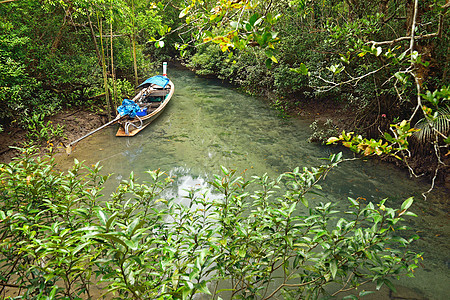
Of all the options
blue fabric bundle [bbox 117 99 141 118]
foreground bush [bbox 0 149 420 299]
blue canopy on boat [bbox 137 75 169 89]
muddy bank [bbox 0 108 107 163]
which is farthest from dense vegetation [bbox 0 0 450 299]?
blue canopy on boat [bbox 137 75 169 89]

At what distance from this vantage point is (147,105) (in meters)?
9.23

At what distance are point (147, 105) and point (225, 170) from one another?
25.3 feet

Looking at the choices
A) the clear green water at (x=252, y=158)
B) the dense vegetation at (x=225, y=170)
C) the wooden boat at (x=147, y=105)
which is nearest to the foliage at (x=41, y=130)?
the dense vegetation at (x=225, y=170)

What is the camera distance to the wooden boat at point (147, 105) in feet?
25.1

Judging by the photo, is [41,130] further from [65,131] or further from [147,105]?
[147,105]

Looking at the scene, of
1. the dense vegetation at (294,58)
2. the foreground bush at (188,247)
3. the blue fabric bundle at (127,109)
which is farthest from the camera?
the blue fabric bundle at (127,109)

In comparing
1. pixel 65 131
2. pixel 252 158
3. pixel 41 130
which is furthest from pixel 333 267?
pixel 65 131

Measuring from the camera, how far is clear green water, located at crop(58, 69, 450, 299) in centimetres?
396

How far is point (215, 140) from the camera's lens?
7531mm

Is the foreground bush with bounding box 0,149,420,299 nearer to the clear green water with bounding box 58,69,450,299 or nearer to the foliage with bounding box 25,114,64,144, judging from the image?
the clear green water with bounding box 58,69,450,299

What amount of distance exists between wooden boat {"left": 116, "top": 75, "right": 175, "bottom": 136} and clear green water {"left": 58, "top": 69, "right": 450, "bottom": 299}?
258 mm

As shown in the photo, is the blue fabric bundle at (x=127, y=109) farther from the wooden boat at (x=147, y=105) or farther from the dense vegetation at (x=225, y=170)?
the dense vegetation at (x=225, y=170)

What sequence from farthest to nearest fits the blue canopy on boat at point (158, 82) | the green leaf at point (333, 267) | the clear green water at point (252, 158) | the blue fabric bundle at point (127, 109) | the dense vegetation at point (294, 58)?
the blue canopy on boat at point (158, 82)
the blue fabric bundle at point (127, 109)
the dense vegetation at point (294, 58)
the clear green water at point (252, 158)
the green leaf at point (333, 267)

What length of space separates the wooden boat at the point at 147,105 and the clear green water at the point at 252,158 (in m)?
0.26
